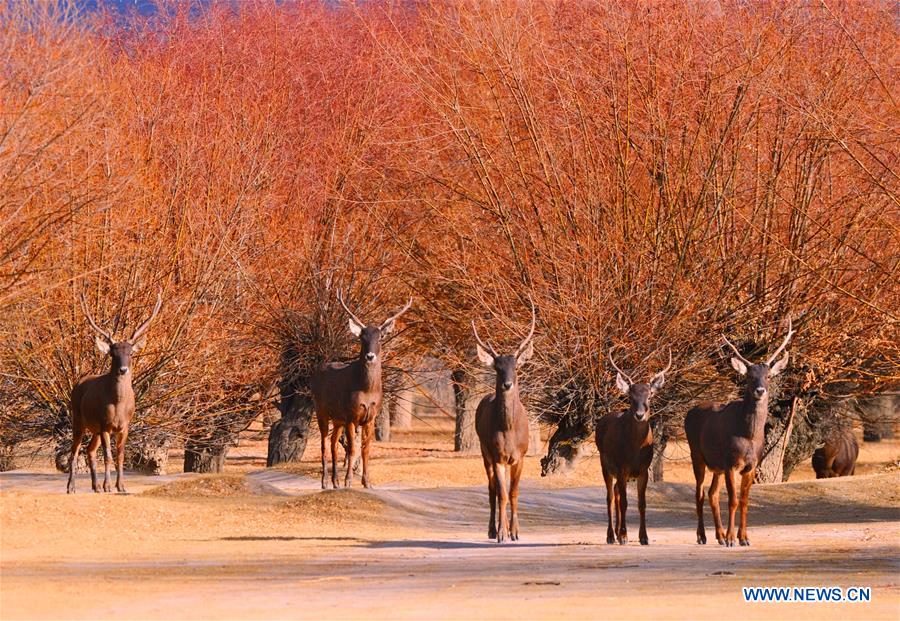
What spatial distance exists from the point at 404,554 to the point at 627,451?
251 cm

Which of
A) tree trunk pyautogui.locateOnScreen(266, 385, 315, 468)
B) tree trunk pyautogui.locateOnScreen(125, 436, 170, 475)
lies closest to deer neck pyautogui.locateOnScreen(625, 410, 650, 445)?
tree trunk pyautogui.locateOnScreen(125, 436, 170, 475)

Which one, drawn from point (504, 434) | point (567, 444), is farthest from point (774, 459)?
point (504, 434)

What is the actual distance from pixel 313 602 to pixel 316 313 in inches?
642

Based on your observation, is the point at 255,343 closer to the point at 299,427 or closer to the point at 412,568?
the point at 299,427

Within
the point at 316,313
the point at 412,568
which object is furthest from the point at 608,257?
the point at 412,568

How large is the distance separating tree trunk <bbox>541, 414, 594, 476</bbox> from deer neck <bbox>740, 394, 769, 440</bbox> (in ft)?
26.8

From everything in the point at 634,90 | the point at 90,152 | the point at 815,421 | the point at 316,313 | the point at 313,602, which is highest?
the point at 634,90

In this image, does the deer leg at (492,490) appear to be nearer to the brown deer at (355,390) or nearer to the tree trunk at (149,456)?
the brown deer at (355,390)

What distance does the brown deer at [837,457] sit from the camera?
96.0 feet

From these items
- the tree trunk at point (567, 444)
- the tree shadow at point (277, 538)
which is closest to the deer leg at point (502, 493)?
the tree shadow at point (277, 538)

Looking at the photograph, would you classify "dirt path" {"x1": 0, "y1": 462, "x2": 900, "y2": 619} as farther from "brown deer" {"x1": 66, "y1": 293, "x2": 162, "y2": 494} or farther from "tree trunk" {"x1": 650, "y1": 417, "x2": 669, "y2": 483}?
"tree trunk" {"x1": 650, "y1": 417, "x2": 669, "y2": 483}

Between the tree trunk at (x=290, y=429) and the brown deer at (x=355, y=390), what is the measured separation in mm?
7572

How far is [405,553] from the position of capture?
1440 cm

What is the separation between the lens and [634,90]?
23156mm
